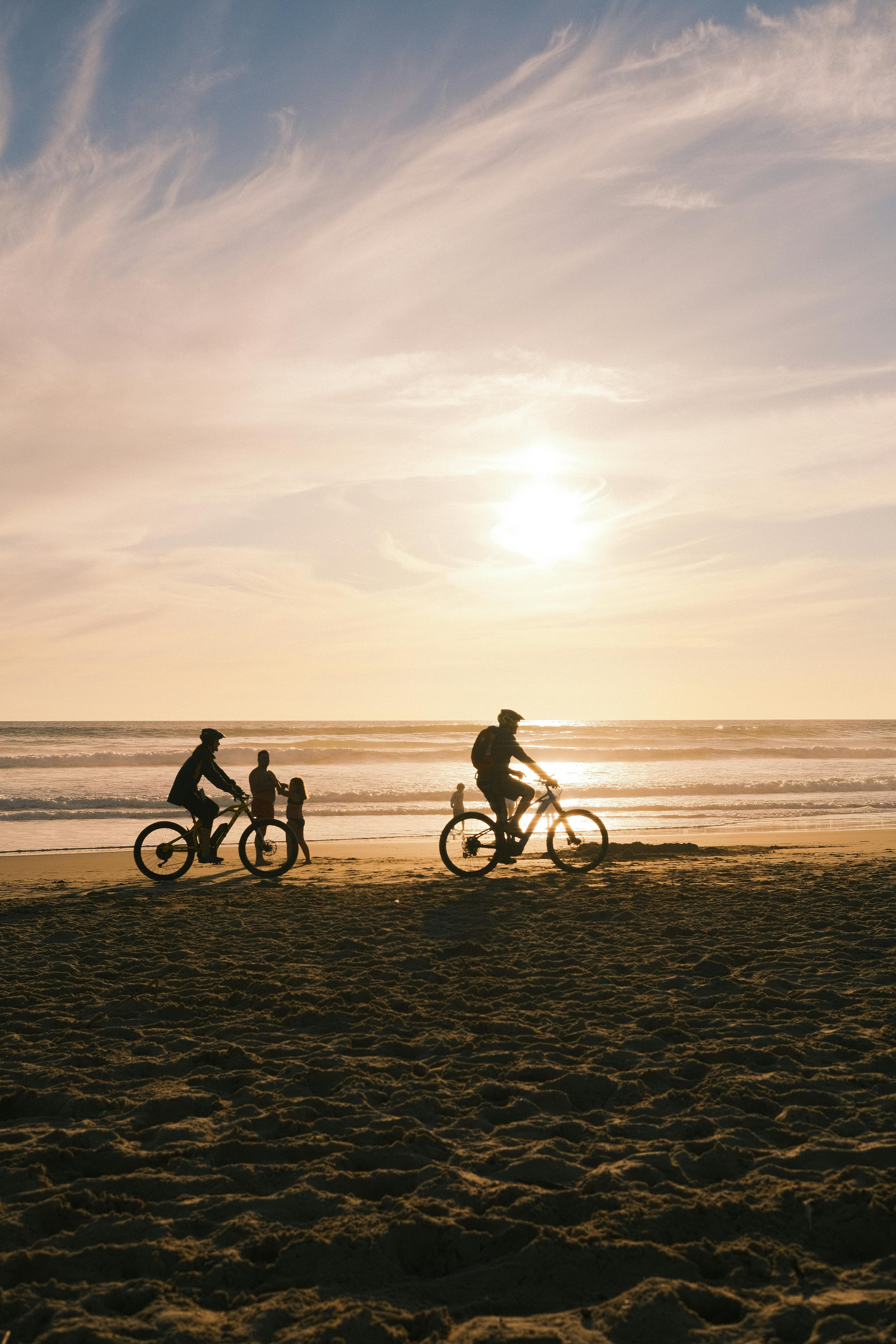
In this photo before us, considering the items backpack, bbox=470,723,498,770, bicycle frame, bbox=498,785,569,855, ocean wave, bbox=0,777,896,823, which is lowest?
ocean wave, bbox=0,777,896,823

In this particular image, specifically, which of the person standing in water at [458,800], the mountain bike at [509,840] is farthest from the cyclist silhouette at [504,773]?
the person standing in water at [458,800]

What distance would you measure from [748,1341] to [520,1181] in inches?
45.6

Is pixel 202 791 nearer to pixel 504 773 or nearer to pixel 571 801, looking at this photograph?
pixel 504 773

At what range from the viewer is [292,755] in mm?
41594

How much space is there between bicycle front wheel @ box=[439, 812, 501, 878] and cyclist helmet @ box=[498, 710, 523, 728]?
1.26 meters

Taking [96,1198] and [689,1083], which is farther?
[689,1083]

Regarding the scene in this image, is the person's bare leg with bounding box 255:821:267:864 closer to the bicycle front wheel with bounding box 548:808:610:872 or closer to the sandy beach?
the bicycle front wheel with bounding box 548:808:610:872

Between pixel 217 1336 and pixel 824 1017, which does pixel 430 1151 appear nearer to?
pixel 217 1336

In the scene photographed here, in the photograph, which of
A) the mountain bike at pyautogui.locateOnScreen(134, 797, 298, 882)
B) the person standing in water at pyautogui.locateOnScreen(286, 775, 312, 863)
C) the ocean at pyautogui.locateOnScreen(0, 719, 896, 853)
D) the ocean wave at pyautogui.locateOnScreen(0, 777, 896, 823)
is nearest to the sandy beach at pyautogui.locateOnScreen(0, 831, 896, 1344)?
the mountain bike at pyautogui.locateOnScreen(134, 797, 298, 882)

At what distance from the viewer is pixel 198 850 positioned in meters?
12.0

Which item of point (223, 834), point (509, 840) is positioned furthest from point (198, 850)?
point (509, 840)

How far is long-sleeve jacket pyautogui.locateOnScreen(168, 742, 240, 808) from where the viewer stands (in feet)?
38.3

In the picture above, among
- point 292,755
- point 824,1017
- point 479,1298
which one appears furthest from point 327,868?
point 292,755

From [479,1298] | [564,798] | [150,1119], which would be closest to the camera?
[479,1298]
